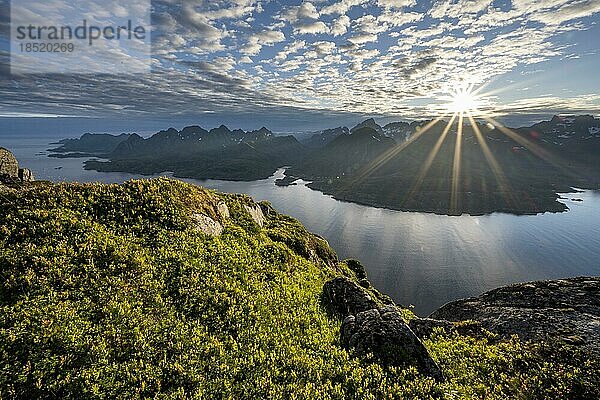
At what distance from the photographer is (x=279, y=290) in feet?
71.9

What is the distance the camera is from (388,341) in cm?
1547

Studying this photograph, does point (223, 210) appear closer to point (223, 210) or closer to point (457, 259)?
point (223, 210)

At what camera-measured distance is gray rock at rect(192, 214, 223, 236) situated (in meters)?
26.5

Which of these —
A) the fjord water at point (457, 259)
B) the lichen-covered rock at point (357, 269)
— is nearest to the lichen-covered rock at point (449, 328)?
the lichen-covered rock at point (357, 269)

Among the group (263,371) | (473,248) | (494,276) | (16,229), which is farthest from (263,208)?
(473,248)

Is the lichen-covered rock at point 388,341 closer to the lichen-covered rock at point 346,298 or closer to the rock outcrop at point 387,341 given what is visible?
the rock outcrop at point 387,341

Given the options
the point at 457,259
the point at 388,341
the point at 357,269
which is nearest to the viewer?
the point at 388,341

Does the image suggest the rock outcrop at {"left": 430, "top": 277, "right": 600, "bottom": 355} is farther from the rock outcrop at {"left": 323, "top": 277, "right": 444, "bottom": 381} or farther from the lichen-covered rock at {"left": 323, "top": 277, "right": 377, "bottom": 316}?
the lichen-covered rock at {"left": 323, "top": 277, "right": 377, "bottom": 316}

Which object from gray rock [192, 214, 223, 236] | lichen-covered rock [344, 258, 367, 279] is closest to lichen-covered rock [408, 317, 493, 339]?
gray rock [192, 214, 223, 236]

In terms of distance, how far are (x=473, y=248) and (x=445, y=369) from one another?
604ft

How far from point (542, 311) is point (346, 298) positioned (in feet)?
48.3

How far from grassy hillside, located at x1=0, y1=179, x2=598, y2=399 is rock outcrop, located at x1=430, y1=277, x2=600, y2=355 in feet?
8.47

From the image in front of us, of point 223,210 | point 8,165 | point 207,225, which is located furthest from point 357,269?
point 8,165

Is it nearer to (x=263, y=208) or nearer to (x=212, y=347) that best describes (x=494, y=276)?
(x=263, y=208)
